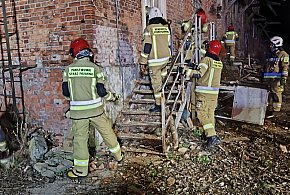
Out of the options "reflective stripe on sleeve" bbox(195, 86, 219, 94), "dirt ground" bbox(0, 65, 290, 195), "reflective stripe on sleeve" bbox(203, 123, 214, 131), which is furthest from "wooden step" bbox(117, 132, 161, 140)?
"reflective stripe on sleeve" bbox(195, 86, 219, 94)

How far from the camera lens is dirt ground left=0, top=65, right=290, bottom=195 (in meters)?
4.27

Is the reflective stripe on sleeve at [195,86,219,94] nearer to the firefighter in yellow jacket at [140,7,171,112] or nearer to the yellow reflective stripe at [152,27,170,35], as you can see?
the firefighter in yellow jacket at [140,7,171,112]

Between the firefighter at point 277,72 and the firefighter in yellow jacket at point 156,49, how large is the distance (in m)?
3.69

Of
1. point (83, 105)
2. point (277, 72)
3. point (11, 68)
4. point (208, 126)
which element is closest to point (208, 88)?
point (208, 126)

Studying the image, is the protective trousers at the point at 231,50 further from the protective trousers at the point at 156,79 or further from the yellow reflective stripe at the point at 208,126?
the yellow reflective stripe at the point at 208,126

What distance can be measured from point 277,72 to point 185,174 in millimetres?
4936

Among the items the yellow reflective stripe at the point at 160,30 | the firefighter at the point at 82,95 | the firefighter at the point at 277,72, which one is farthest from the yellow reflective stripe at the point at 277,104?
the firefighter at the point at 82,95

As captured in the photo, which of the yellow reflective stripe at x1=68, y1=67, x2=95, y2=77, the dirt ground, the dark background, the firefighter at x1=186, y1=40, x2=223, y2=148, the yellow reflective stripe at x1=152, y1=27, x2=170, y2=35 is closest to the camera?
the dirt ground

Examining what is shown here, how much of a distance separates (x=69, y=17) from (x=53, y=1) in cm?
44

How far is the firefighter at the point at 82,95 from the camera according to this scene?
4465 mm

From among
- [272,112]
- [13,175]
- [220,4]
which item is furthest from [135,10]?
[220,4]

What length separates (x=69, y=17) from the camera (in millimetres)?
5363

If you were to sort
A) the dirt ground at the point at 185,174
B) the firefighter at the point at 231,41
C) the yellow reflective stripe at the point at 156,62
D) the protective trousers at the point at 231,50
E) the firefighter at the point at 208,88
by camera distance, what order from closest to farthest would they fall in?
1. the dirt ground at the point at 185,174
2. the firefighter at the point at 208,88
3. the yellow reflective stripe at the point at 156,62
4. the protective trousers at the point at 231,50
5. the firefighter at the point at 231,41

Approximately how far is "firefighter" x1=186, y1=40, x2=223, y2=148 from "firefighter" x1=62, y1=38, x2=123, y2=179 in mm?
1997
